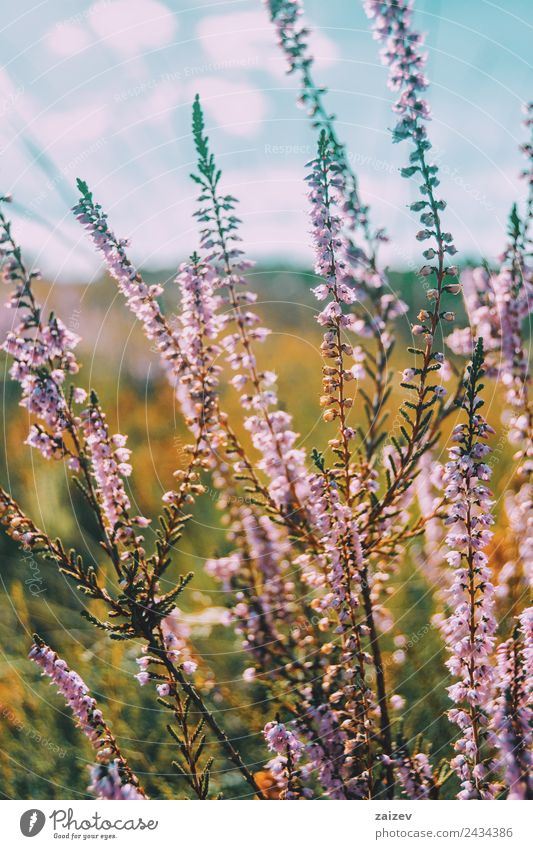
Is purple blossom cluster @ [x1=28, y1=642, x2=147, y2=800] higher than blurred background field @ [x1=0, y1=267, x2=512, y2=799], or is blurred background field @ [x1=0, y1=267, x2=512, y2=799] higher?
blurred background field @ [x1=0, y1=267, x2=512, y2=799]

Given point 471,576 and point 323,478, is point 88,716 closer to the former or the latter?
point 323,478

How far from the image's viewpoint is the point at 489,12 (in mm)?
2133

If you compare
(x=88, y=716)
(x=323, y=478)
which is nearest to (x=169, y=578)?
(x=88, y=716)

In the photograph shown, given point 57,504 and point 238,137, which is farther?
point 57,504

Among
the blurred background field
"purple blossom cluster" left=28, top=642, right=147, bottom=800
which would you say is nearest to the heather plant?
"purple blossom cluster" left=28, top=642, right=147, bottom=800

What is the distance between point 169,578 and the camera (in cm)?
289

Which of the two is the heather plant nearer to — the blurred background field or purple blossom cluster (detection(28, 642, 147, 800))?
purple blossom cluster (detection(28, 642, 147, 800))

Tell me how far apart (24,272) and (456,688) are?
1.47 m

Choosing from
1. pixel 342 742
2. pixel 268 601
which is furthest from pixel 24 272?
pixel 342 742

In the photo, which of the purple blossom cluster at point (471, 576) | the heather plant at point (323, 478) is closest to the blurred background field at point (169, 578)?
the heather plant at point (323, 478)

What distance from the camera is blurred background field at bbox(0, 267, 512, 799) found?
2.20m

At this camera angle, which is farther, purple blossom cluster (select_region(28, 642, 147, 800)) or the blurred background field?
the blurred background field

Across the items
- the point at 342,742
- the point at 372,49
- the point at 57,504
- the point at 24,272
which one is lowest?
the point at 342,742
